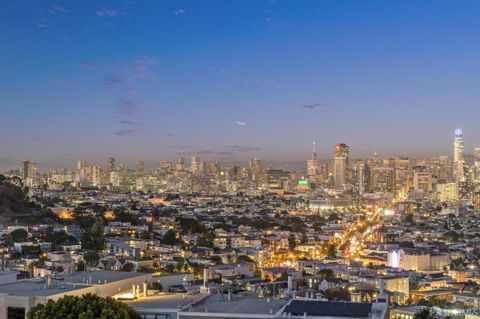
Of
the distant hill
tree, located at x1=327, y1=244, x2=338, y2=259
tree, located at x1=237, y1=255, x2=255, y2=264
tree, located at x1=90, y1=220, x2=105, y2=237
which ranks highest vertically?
the distant hill

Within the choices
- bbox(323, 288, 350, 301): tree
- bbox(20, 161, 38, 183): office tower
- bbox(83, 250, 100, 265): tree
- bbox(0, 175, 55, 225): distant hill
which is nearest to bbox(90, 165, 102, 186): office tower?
bbox(20, 161, 38, 183): office tower

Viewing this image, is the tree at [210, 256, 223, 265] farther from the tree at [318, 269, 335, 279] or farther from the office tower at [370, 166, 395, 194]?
the office tower at [370, 166, 395, 194]

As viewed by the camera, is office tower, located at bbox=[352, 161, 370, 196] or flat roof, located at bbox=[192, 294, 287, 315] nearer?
flat roof, located at bbox=[192, 294, 287, 315]

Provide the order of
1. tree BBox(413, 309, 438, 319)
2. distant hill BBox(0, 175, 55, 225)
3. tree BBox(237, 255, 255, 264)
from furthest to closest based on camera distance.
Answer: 1. distant hill BBox(0, 175, 55, 225)
2. tree BBox(237, 255, 255, 264)
3. tree BBox(413, 309, 438, 319)

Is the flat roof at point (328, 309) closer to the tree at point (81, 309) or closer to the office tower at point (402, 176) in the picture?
the tree at point (81, 309)

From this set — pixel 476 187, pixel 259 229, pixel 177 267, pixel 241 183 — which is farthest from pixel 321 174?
pixel 177 267

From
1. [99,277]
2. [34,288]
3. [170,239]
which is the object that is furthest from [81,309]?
[170,239]

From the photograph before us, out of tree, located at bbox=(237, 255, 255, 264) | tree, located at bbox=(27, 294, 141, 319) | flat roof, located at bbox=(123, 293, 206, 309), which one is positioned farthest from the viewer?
tree, located at bbox=(237, 255, 255, 264)
